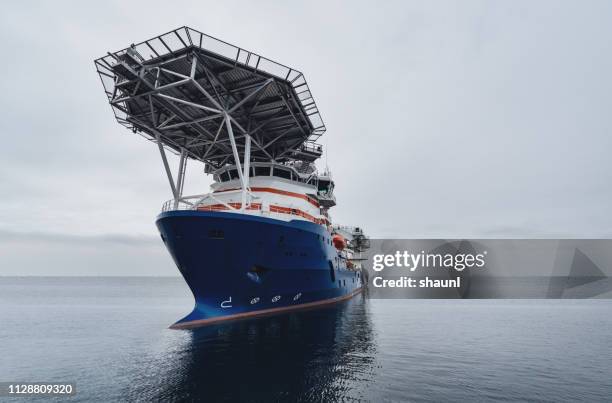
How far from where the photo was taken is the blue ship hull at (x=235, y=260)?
19.0 m

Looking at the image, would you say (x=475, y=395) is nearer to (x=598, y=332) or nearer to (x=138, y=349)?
(x=138, y=349)

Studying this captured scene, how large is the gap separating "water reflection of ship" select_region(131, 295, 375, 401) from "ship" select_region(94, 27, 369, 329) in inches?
128

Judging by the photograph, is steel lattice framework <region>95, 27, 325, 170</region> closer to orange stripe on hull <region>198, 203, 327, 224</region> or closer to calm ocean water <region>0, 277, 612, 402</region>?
orange stripe on hull <region>198, 203, 327, 224</region>

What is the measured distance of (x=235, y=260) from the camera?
19.6m

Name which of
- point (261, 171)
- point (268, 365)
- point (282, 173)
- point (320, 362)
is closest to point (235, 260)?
point (268, 365)

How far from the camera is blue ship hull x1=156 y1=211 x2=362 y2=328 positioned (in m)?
19.0

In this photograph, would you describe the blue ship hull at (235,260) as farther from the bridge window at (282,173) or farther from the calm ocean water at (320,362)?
the bridge window at (282,173)

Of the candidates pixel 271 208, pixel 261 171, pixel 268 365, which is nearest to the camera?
pixel 268 365

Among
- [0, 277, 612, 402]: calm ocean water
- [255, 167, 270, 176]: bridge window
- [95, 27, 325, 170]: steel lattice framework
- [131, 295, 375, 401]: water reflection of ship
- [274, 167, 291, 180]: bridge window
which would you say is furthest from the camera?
[274, 167, 291, 180]: bridge window

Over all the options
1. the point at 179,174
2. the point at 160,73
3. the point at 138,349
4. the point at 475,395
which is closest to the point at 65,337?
the point at 138,349

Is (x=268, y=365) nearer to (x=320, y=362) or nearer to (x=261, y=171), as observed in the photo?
(x=320, y=362)

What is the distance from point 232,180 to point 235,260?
1032 centimetres

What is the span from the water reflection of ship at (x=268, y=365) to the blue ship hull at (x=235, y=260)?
69.6 inches

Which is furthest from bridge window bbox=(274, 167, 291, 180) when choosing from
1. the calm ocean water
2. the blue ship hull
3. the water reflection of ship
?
the water reflection of ship
